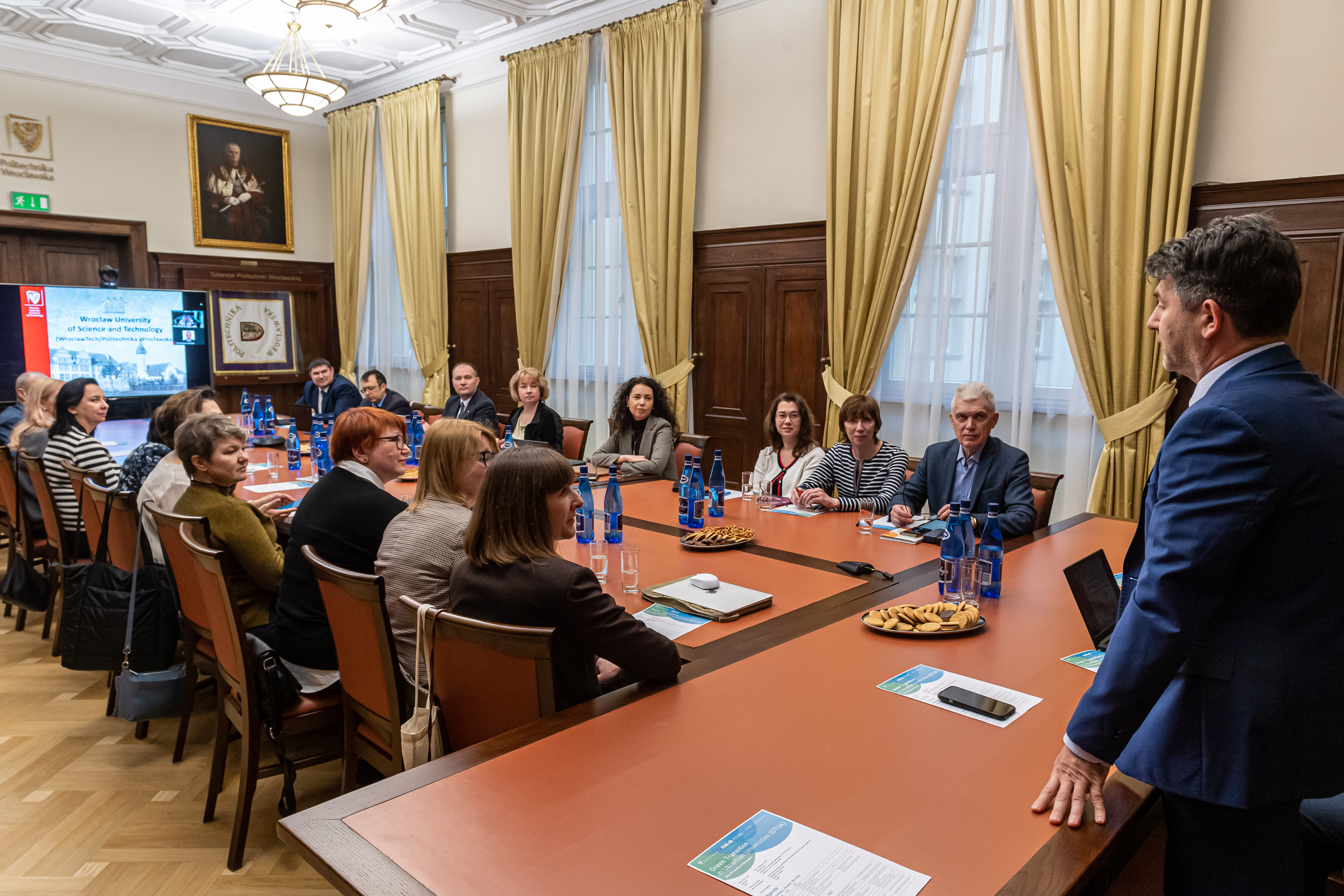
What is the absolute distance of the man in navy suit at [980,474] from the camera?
3.31 m

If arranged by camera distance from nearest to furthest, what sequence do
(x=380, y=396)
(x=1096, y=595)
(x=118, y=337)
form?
(x=1096, y=595) < (x=380, y=396) < (x=118, y=337)

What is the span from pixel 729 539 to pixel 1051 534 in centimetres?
135

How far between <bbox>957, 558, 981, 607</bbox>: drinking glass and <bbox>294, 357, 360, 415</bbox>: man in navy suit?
6.46m

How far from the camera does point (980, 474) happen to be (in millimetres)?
3547

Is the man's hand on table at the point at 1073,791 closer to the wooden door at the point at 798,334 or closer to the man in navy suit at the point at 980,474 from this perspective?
the man in navy suit at the point at 980,474

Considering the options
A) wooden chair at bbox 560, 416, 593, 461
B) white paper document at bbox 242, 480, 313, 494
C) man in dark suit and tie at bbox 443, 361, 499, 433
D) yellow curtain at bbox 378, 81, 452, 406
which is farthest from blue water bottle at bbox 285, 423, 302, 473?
yellow curtain at bbox 378, 81, 452, 406

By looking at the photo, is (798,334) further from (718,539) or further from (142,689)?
(142,689)

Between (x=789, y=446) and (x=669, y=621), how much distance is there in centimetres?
236

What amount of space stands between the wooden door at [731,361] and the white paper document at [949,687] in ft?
14.7

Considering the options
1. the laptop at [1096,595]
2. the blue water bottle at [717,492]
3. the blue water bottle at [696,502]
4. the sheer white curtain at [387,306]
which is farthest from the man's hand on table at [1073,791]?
the sheer white curtain at [387,306]

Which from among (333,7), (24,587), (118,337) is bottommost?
(24,587)

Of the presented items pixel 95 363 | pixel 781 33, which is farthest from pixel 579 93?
pixel 95 363

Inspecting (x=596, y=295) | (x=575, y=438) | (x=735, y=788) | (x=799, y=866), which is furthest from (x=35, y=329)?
(x=799, y=866)

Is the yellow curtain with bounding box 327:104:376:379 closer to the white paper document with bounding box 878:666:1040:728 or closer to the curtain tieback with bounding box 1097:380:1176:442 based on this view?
the curtain tieback with bounding box 1097:380:1176:442
